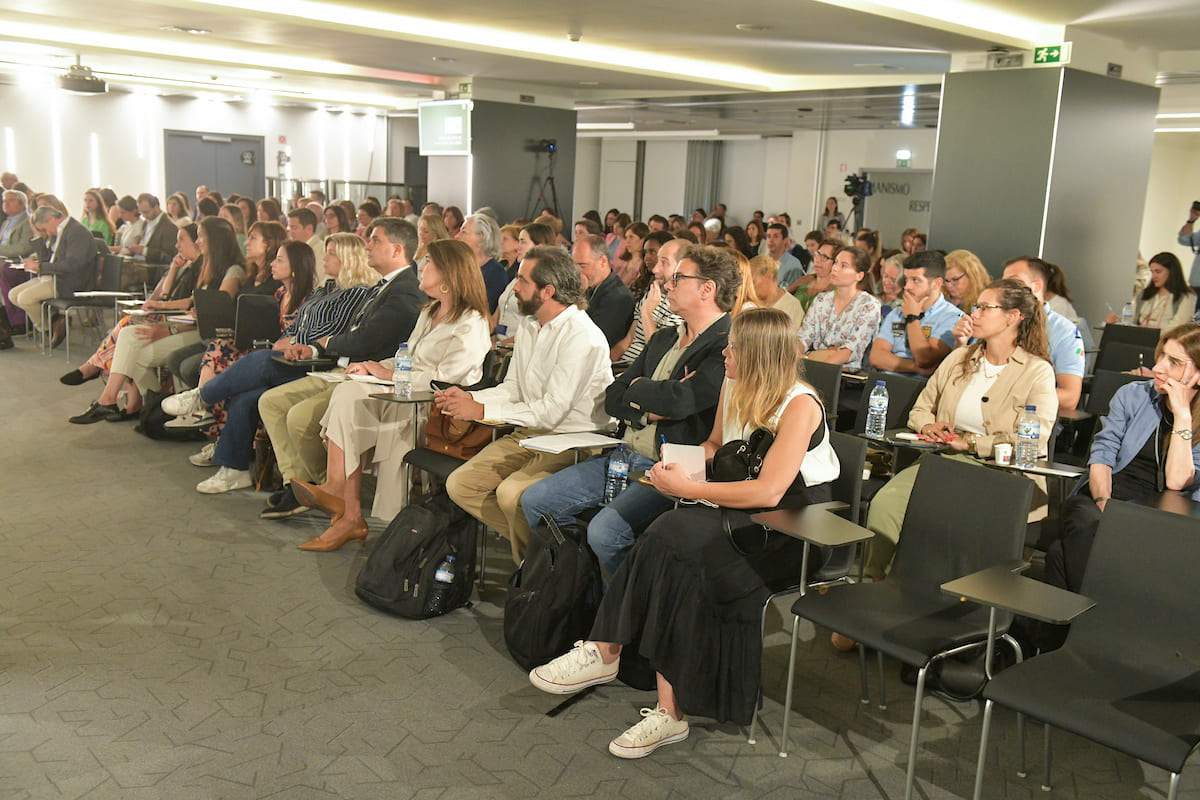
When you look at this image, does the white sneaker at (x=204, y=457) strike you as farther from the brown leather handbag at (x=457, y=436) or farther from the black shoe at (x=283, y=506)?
the brown leather handbag at (x=457, y=436)

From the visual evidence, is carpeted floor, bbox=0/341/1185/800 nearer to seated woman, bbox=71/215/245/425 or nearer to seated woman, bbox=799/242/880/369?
seated woman, bbox=799/242/880/369

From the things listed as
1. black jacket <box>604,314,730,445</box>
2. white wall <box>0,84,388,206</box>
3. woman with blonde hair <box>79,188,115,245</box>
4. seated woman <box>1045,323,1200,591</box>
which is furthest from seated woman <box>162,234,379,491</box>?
white wall <box>0,84,388,206</box>

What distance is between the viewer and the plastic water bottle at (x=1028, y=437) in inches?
142

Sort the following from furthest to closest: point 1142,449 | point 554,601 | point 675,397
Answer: point 1142,449 < point 675,397 < point 554,601

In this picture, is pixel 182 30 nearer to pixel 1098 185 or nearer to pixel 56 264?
pixel 56 264

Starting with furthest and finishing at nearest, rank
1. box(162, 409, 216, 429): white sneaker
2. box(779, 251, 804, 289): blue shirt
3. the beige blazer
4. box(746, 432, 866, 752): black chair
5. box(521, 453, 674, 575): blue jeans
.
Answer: box(779, 251, 804, 289): blue shirt, box(162, 409, 216, 429): white sneaker, the beige blazer, box(521, 453, 674, 575): blue jeans, box(746, 432, 866, 752): black chair

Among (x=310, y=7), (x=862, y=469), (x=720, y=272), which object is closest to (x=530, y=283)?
(x=720, y=272)

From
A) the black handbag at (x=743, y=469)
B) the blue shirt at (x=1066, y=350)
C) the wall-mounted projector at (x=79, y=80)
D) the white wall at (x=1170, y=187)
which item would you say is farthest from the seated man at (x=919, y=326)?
the white wall at (x=1170, y=187)

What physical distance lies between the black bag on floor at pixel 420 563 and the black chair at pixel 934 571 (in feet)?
4.88

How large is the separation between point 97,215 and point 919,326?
34.8 feet

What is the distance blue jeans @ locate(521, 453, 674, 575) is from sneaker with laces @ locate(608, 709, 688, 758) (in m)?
0.56

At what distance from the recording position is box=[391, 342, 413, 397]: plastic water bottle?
14.4ft

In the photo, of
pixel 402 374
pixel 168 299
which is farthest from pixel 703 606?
pixel 168 299

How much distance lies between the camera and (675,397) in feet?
11.5
